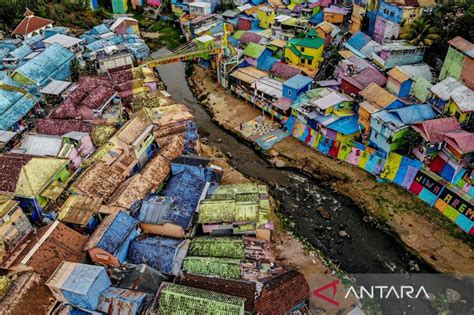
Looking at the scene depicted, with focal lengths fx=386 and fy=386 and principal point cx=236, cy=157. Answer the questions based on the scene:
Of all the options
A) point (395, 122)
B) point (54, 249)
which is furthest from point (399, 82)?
point (54, 249)

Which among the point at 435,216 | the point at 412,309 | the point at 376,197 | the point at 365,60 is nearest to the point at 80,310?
the point at 412,309

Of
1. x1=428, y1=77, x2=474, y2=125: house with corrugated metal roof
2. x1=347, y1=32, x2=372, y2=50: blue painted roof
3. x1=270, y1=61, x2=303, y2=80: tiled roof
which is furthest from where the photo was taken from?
x1=347, y1=32, x2=372, y2=50: blue painted roof

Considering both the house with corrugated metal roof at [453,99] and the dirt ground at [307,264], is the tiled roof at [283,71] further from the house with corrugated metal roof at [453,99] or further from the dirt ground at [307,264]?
the dirt ground at [307,264]

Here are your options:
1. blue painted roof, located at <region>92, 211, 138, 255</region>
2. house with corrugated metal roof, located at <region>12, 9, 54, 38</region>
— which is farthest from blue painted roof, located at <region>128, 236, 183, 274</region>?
house with corrugated metal roof, located at <region>12, 9, 54, 38</region>


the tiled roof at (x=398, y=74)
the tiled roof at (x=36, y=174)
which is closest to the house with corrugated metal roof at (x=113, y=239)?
the tiled roof at (x=36, y=174)

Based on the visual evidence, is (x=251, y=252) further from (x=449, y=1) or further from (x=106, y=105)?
(x=449, y=1)

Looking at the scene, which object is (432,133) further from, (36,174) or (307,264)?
(36,174)

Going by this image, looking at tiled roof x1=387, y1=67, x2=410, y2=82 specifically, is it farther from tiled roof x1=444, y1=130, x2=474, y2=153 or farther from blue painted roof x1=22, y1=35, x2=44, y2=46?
blue painted roof x1=22, y1=35, x2=44, y2=46
